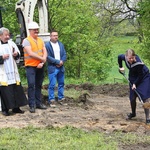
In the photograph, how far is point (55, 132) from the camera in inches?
299

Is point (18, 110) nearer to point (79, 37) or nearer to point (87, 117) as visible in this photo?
point (87, 117)

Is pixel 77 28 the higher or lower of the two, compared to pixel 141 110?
higher

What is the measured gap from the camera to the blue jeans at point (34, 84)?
9727mm

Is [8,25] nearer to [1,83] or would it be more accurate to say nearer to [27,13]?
[27,13]

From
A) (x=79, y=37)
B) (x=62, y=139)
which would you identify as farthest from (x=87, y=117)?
(x=79, y=37)

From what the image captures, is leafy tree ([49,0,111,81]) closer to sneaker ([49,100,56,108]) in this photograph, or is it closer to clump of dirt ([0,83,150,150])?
clump of dirt ([0,83,150,150])

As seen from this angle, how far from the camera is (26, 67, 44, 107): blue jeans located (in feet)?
31.9

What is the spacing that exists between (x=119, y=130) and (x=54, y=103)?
3194mm

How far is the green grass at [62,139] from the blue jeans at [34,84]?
78.2 inches

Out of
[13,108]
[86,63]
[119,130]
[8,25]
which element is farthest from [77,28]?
[119,130]

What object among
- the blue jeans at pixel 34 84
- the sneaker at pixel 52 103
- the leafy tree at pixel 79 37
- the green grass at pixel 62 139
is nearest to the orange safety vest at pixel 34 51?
the blue jeans at pixel 34 84

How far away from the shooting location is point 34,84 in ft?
32.2

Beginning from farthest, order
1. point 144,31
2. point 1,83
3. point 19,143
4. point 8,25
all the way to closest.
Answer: point 8,25, point 144,31, point 1,83, point 19,143

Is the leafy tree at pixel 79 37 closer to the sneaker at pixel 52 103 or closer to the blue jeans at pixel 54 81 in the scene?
the blue jeans at pixel 54 81
